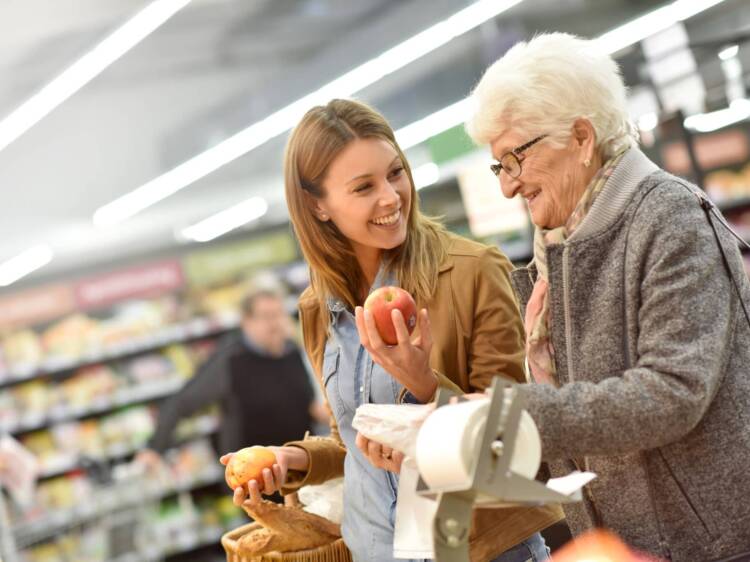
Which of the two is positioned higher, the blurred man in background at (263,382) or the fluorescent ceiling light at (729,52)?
the fluorescent ceiling light at (729,52)

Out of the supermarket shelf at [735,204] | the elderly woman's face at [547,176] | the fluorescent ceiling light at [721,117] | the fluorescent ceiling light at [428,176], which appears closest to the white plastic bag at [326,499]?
the elderly woman's face at [547,176]

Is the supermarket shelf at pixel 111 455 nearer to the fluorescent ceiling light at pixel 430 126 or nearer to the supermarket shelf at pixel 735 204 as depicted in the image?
the fluorescent ceiling light at pixel 430 126

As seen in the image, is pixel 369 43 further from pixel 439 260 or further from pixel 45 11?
pixel 439 260

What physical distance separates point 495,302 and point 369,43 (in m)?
10.0

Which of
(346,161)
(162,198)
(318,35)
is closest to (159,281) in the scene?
(162,198)

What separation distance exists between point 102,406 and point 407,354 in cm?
687

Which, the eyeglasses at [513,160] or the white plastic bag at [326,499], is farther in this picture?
the white plastic bag at [326,499]

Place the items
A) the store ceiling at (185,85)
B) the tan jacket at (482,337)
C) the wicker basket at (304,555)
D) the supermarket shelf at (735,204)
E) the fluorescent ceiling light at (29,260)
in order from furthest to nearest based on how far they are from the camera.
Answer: the store ceiling at (185,85)
the fluorescent ceiling light at (29,260)
the supermarket shelf at (735,204)
the wicker basket at (304,555)
the tan jacket at (482,337)

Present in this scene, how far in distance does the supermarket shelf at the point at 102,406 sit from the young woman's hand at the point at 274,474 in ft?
20.4

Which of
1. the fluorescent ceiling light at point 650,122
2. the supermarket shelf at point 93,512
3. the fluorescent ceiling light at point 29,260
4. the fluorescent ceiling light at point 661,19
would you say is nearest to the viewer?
the supermarket shelf at point 93,512

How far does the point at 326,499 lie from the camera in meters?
2.47

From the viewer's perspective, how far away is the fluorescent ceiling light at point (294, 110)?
309 inches

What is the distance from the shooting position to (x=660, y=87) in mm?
7754

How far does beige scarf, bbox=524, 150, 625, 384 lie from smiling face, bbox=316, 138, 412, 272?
411mm
